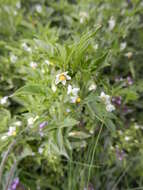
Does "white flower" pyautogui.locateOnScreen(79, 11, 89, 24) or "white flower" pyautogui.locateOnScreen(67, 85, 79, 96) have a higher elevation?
"white flower" pyautogui.locateOnScreen(79, 11, 89, 24)

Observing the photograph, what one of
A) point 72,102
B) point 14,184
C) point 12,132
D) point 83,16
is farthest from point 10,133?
point 83,16

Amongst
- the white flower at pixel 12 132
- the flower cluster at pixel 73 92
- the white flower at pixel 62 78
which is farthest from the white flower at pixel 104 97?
the white flower at pixel 12 132

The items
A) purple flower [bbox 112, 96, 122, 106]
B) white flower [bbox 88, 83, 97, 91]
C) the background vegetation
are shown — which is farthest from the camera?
purple flower [bbox 112, 96, 122, 106]

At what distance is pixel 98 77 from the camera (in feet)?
4.66

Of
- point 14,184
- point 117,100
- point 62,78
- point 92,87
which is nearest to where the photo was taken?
point 62,78

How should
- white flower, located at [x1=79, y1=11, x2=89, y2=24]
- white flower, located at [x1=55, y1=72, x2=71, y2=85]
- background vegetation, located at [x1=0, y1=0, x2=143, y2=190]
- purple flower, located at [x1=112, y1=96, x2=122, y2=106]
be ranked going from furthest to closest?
white flower, located at [x1=79, y1=11, x2=89, y2=24] < purple flower, located at [x1=112, y1=96, x2=122, y2=106] < background vegetation, located at [x1=0, y1=0, x2=143, y2=190] < white flower, located at [x1=55, y1=72, x2=71, y2=85]

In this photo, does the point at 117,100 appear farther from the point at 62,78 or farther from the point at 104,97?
the point at 62,78

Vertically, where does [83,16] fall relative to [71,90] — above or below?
above

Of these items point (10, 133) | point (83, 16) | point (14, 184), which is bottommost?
point (14, 184)

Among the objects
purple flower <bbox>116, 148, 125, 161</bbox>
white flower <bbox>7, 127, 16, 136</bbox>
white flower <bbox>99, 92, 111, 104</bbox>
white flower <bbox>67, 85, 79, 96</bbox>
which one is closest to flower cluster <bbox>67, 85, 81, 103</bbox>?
white flower <bbox>67, 85, 79, 96</bbox>

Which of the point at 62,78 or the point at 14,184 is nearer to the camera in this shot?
the point at 62,78

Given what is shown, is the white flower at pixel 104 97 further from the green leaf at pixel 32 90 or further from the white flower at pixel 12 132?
the white flower at pixel 12 132

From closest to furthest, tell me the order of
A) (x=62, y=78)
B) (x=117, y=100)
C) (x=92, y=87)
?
1. (x=62, y=78)
2. (x=92, y=87)
3. (x=117, y=100)

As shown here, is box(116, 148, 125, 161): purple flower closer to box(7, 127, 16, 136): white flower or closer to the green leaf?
box(7, 127, 16, 136): white flower
